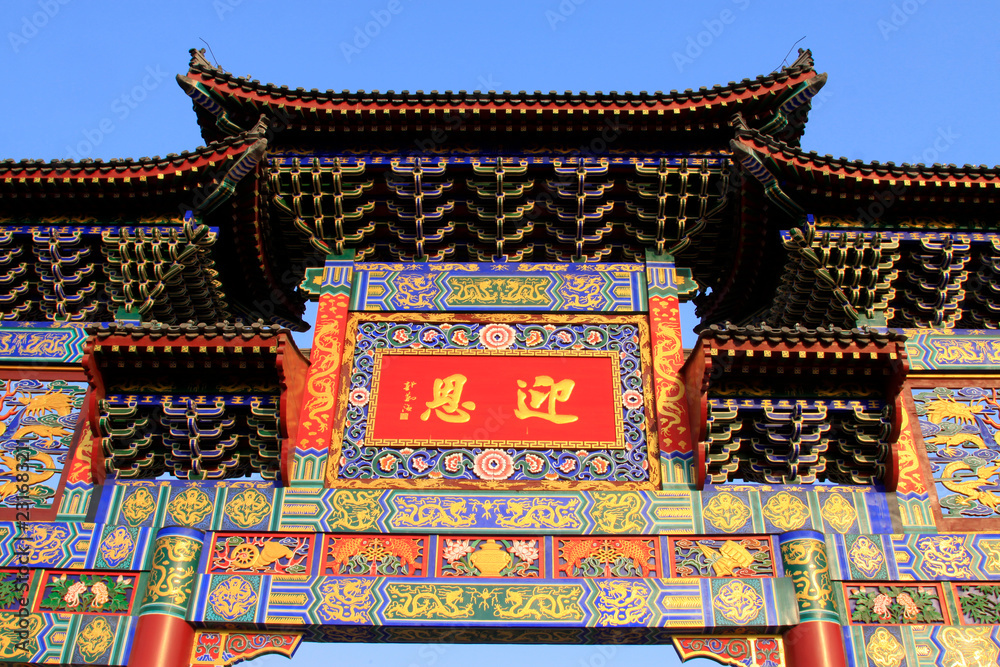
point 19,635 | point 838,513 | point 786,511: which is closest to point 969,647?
point 838,513

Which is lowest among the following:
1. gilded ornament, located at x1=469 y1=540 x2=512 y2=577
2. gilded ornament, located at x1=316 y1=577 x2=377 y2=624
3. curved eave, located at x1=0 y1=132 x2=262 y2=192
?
gilded ornament, located at x1=316 y1=577 x2=377 y2=624

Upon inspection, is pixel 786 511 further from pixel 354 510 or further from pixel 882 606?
pixel 354 510

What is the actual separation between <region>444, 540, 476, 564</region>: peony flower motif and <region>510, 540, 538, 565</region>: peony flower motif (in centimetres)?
31

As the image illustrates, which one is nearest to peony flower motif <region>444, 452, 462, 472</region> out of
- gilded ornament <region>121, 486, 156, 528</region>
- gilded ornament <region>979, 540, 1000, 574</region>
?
gilded ornament <region>121, 486, 156, 528</region>

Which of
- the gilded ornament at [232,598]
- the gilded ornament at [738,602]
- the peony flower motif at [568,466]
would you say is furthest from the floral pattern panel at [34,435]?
the gilded ornament at [738,602]

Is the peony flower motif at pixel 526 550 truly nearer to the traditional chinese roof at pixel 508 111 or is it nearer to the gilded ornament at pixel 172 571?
the gilded ornament at pixel 172 571

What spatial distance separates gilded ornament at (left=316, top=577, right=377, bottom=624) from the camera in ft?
21.9

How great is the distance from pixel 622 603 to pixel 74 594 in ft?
13.1

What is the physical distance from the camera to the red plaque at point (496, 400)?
7750 millimetres

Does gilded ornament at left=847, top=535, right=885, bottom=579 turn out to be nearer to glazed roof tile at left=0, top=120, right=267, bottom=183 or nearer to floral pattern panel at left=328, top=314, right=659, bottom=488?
floral pattern panel at left=328, top=314, right=659, bottom=488

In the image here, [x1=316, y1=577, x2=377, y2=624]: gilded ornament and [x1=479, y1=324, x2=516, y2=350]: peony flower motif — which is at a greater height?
[x1=479, y1=324, x2=516, y2=350]: peony flower motif

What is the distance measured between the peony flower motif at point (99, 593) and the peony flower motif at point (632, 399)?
168 inches

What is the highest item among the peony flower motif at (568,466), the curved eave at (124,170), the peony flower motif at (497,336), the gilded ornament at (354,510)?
the curved eave at (124,170)

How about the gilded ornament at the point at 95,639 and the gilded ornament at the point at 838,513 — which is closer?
the gilded ornament at the point at 95,639
